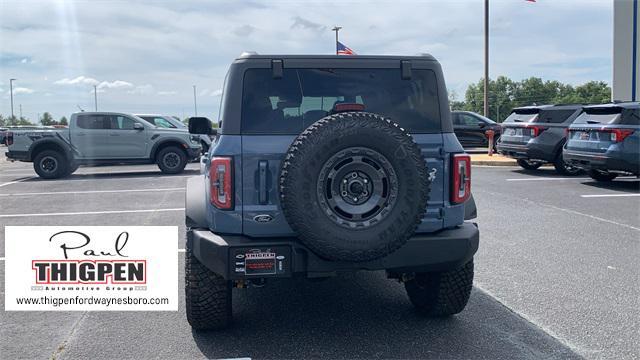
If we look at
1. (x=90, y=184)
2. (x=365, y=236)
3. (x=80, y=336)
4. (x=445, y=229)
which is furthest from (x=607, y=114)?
(x=90, y=184)

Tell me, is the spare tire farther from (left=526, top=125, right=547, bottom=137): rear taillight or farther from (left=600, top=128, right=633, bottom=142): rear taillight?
(left=526, top=125, right=547, bottom=137): rear taillight

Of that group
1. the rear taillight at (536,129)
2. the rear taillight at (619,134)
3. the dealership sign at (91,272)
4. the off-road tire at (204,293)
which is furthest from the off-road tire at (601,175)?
the off-road tire at (204,293)

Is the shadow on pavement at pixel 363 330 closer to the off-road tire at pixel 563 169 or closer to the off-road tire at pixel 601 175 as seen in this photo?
the off-road tire at pixel 601 175

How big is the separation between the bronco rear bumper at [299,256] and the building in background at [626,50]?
18.5 metres

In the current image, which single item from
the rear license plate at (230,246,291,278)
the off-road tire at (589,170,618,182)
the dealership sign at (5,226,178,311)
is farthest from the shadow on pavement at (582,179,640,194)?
the rear license plate at (230,246,291,278)

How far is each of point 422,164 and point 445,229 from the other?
0.64 m

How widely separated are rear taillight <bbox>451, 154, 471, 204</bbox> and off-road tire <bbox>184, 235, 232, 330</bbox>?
1.68 meters

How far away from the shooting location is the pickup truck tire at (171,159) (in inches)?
632

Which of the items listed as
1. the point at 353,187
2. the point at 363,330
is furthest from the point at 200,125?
the point at 363,330

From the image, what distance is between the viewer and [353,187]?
3461 mm

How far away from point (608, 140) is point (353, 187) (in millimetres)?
9158

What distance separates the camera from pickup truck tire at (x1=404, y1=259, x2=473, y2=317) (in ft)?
13.7

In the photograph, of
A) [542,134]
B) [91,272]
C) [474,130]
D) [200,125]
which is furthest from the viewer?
A: [474,130]

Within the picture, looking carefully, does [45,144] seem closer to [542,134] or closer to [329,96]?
[542,134]
